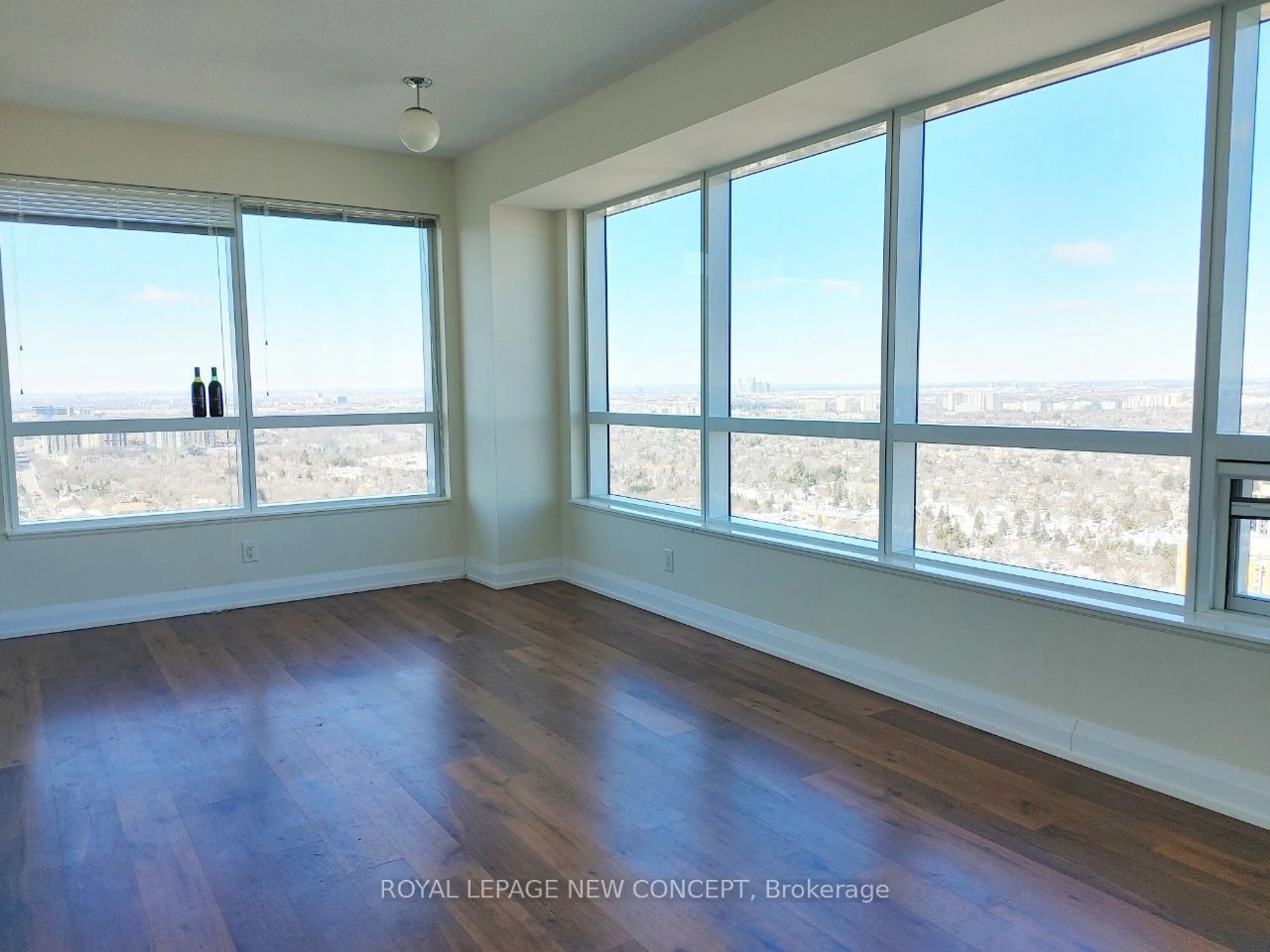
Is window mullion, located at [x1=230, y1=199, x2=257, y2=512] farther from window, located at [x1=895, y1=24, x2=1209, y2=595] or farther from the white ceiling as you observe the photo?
window, located at [x1=895, y1=24, x2=1209, y2=595]

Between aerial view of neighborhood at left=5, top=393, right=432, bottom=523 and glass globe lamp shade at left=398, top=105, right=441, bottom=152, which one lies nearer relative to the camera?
glass globe lamp shade at left=398, top=105, right=441, bottom=152

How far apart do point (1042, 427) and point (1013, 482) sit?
23 cm

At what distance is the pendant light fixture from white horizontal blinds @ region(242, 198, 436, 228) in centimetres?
148

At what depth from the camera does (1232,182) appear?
2543mm

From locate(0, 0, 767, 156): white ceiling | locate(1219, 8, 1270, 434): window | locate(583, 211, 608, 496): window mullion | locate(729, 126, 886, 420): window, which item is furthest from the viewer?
locate(583, 211, 608, 496): window mullion

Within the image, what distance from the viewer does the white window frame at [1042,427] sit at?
255 cm

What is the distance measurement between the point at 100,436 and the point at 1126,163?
4824 mm

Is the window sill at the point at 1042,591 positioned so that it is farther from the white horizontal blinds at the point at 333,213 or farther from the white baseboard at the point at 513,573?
the white horizontal blinds at the point at 333,213

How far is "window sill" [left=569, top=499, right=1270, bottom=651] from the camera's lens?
2.55m

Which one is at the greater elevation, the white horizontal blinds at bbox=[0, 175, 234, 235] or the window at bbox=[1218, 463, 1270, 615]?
the white horizontal blinds at bbox=[0, 175, 234, 235]

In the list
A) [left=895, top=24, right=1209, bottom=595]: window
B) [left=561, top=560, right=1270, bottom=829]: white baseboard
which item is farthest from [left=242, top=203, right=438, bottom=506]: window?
[left=895, top=24, right=1209, bottom=595]: window

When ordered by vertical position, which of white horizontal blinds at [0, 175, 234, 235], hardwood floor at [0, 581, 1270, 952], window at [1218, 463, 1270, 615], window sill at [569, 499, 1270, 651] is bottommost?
hardwood floor at [0, 581, 1270, 952]

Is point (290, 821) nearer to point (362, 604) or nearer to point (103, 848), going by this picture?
point (103, 848)

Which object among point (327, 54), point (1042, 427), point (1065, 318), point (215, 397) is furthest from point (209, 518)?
point (1065, 318)
